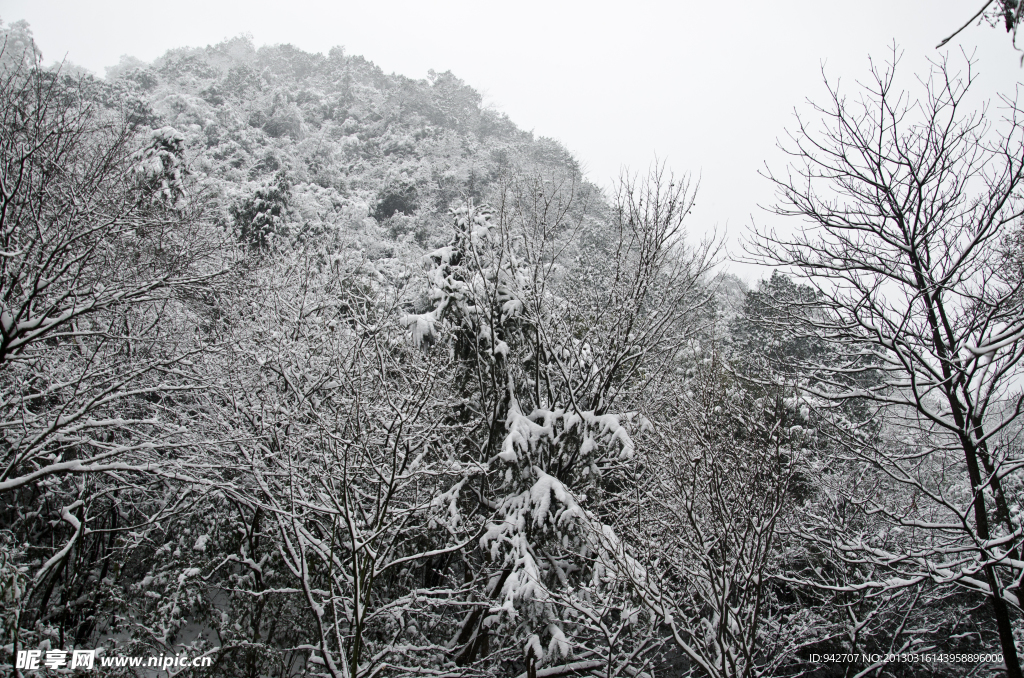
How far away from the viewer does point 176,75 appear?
1480 inches

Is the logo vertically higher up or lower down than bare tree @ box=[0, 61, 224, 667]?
lower down

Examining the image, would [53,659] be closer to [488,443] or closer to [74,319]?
[74,319]

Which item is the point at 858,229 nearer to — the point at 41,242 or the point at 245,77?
the point at 41,242

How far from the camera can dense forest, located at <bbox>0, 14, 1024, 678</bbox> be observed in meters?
4.67

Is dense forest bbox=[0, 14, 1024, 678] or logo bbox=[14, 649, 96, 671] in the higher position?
dense forest bbox=[0, 14, 1024, 678]

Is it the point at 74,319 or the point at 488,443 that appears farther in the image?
the point at 488,443

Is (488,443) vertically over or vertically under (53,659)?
over

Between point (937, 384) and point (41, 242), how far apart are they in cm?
903

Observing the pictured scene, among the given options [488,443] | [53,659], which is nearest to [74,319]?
[53,659]

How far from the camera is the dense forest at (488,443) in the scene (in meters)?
4.67

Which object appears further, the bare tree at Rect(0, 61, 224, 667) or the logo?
the bare tree at Rect(0, 61, 224, 667)

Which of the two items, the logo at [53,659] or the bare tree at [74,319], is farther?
the bare tree at [74,319]

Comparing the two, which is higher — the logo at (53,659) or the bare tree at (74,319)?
the bare tree at (74,319)

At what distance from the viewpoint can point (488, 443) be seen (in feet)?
25.1
